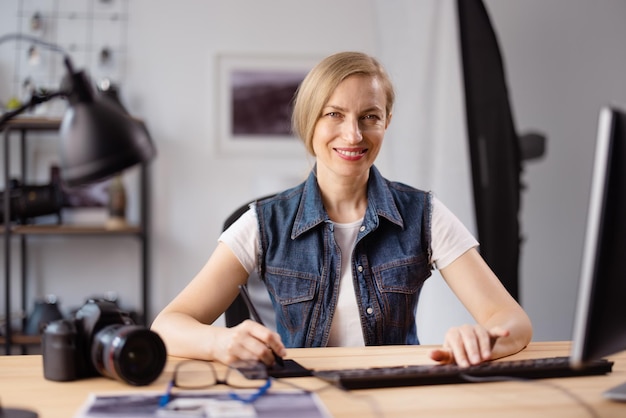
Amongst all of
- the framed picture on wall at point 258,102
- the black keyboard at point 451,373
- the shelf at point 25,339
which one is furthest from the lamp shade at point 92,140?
the framed picture on wall at point 258,102

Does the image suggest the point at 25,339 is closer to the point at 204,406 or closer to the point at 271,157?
the point at 271,157

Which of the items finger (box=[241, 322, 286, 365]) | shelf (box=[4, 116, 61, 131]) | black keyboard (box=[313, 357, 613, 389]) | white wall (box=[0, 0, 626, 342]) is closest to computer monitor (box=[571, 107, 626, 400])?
black keyboard (box=[313, 357, 613, 389])

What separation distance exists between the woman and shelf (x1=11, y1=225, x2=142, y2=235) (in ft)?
5.89

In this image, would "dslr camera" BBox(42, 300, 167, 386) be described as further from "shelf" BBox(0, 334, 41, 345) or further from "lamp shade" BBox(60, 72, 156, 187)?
"shelf" BBox(0, 334, 41, 345)

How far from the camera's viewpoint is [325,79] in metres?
1.56

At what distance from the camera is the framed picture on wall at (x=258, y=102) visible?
11.7 ft

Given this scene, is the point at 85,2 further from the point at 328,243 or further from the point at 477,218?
the point at 328,243

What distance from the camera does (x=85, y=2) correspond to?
350 cm

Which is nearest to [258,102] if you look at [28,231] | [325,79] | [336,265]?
[28,231]

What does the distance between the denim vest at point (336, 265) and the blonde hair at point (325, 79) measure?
7.0 inches

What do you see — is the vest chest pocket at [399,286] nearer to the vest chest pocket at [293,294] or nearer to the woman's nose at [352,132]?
the vest chest pocket at [293,294]

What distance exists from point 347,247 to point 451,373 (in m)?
0.59

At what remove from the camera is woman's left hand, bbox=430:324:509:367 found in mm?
1120

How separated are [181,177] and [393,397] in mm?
2743
